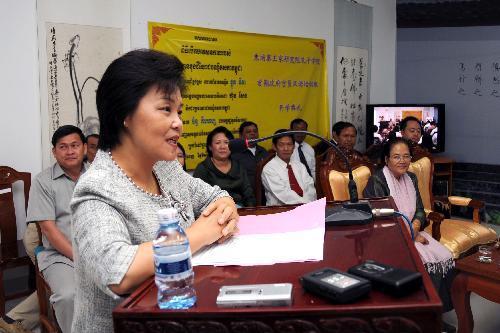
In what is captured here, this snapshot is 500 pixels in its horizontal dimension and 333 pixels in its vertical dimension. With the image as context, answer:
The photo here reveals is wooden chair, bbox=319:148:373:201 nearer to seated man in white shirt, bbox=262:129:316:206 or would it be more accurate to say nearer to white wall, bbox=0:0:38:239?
seated man in white shirt, bbox=262:129:316:206

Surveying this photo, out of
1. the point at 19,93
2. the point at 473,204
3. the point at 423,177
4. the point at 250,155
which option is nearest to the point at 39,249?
the point at 19,93

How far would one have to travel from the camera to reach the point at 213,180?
3.47 m

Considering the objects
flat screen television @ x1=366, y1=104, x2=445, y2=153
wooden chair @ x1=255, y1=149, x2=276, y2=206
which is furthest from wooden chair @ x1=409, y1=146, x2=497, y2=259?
flat screen television @ x1=366, y1=104, x2=445, y2=153

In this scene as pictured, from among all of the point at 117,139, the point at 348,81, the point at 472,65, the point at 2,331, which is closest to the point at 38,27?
the point at 2,331

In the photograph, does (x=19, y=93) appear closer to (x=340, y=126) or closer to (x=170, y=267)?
(x=170, y=267)

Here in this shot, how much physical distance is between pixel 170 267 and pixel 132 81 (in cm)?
36

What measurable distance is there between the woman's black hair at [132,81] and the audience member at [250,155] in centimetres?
287

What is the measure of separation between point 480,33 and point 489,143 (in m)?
1.30

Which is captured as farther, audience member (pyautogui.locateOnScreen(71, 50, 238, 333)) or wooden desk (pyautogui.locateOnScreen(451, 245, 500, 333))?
wooden desk (pyautogui.locateOnScreen(451, 245, 500, 333))

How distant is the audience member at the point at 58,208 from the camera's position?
2.34 metres

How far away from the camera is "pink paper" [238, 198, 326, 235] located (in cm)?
98

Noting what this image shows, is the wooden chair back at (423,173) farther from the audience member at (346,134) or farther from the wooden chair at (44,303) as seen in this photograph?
the wooden chair at (44,303)

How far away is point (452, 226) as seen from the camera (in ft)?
11.1

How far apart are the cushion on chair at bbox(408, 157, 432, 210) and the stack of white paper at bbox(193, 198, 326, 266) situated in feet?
8.73
